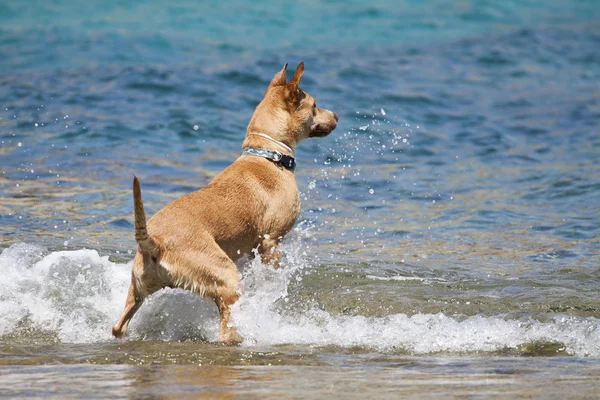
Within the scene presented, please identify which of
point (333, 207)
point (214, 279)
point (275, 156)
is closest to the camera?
point (214, 279)

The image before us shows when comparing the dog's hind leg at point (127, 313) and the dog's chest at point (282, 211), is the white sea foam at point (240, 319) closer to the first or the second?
the dog's hind leg at point (127, 313)

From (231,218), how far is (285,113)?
4.05 ft

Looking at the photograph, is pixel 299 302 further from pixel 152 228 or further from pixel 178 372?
pixel 178 372

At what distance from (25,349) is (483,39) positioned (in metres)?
20.3

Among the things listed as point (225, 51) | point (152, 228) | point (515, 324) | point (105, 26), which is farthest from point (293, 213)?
point (105, 26)

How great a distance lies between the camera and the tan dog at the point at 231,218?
5637mm

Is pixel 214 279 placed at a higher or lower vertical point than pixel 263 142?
lower

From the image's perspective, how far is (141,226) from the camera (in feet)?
17.6

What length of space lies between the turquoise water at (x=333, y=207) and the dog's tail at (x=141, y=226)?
2.04 feet

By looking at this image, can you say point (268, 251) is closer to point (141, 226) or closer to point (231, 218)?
point (231, 218)

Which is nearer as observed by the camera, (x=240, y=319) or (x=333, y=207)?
(x=240, y=319)

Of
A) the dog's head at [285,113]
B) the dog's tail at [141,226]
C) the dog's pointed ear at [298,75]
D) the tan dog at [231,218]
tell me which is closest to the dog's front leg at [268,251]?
the tan dog at [231,218]

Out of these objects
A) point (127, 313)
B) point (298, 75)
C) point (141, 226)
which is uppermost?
point (298, 75)

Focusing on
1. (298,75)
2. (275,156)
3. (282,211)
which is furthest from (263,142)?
(282,211)
